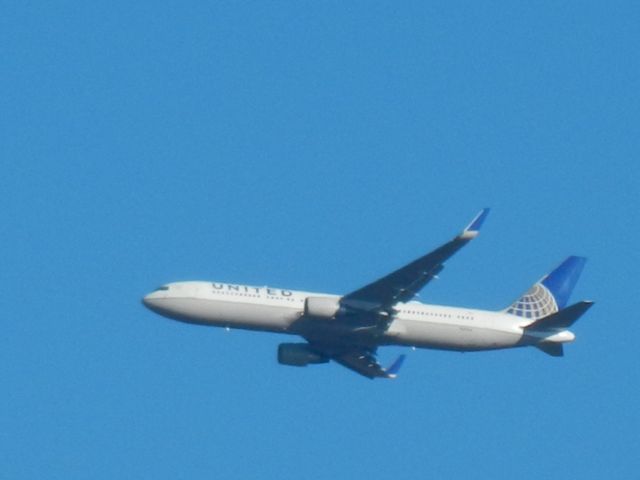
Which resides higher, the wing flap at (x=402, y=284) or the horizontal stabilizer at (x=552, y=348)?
the wing flap at (x=402, y=284)

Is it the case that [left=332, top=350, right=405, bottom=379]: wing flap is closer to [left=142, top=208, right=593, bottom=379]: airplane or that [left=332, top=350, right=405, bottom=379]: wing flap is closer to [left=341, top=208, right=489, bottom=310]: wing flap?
[left=142, top=208, right=593, bottom=379]: airplane

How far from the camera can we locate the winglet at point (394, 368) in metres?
91.2

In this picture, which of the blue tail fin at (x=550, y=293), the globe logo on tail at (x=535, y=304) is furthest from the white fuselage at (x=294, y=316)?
the blue tail fin at (x=550, y=293)

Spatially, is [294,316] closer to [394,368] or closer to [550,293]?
[394,368]

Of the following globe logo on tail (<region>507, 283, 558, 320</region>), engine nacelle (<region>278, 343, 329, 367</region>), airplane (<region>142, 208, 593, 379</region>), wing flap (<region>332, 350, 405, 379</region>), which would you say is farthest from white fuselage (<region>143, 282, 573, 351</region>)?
wing flap (<region>332, 350, 405, 379</region>)

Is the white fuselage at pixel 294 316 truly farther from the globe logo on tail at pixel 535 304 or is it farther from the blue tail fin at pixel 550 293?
the blue tail fin at pixel 550 293

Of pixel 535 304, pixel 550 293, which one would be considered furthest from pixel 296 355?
pixel 550 293

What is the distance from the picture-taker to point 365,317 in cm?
8381

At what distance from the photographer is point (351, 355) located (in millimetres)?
90375

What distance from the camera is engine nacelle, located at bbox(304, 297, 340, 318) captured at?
272ft

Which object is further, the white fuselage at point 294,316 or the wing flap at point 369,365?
the wing flap at point 369,365

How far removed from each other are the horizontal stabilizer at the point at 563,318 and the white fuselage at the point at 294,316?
639 mm

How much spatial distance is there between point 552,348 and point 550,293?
24.3ft

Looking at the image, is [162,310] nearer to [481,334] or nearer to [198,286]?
[198,286]
